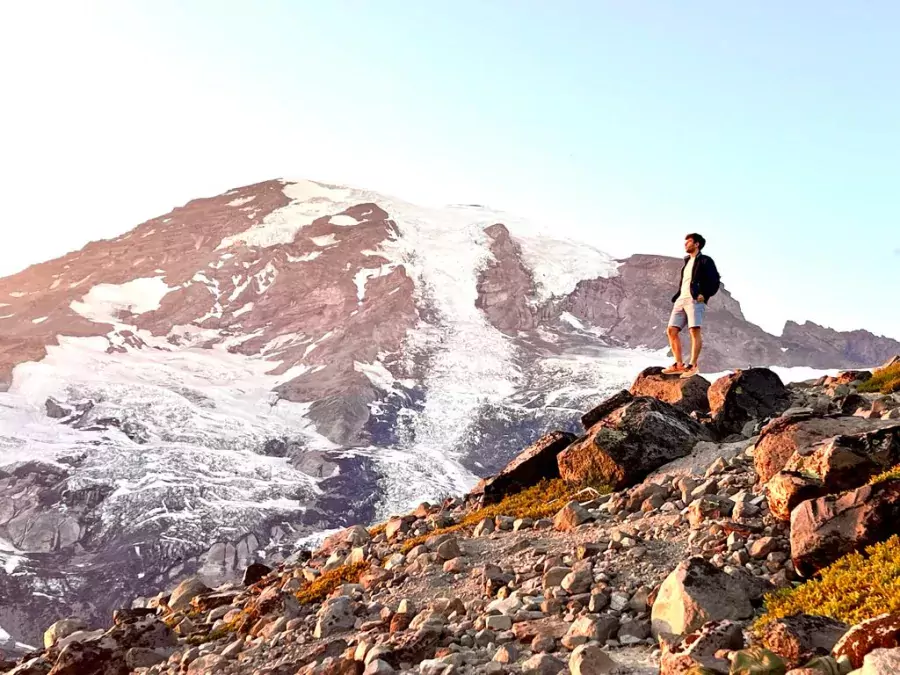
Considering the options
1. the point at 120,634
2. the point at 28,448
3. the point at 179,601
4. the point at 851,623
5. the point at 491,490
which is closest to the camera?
the point at 851,623

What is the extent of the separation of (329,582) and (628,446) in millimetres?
6778

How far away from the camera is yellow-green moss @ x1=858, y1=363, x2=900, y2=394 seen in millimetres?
15663

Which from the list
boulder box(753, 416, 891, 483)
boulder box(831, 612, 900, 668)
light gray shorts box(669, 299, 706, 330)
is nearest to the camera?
boulder box(831, 612, 900, 668)

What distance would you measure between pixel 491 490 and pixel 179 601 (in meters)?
7.15

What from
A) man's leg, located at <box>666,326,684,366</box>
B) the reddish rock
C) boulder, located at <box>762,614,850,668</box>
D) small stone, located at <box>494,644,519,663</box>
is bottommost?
small stone, located at <box>494,644,519,663</box>

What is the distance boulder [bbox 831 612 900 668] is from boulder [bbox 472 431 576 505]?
36.0ft

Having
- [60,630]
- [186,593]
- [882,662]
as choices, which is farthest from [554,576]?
[60,630]

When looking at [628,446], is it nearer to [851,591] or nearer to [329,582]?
[329,582]

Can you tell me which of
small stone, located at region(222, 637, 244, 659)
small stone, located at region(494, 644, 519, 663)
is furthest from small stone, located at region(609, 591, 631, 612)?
small stone, located at region(222, 637, 244, 659)

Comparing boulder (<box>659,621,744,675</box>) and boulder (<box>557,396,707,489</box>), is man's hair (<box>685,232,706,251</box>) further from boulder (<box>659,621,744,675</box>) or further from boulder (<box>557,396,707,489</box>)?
boulder (<box>659,621,744,675</box>)

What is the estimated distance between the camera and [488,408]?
19625 cm

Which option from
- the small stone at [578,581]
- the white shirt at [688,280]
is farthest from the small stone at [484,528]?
the white shirt at [688,280]

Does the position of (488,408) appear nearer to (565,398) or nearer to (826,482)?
(565,398)

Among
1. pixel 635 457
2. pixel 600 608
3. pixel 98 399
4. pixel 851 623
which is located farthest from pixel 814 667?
pixel 98 399
